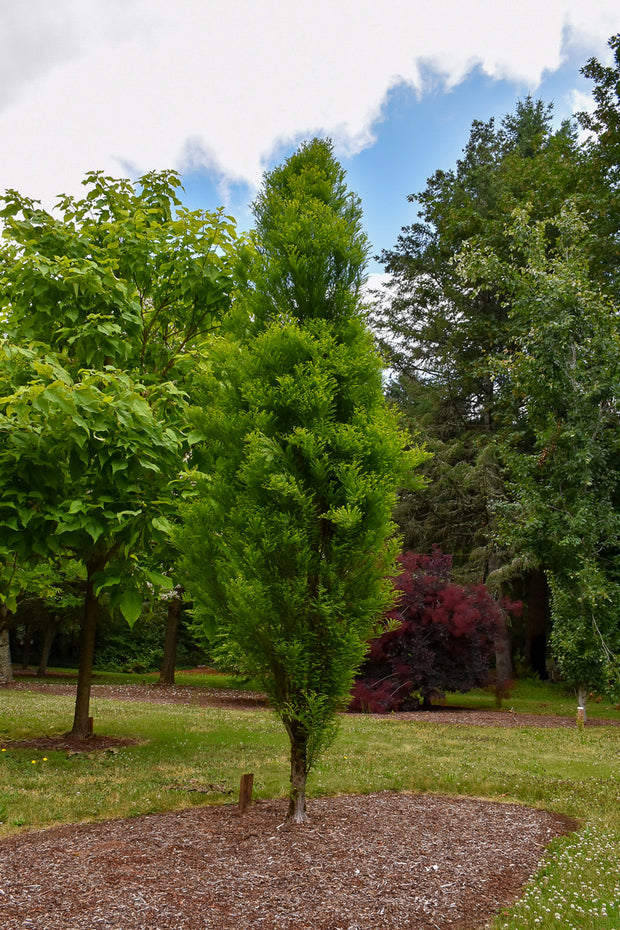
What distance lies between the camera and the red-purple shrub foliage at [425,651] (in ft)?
49.6

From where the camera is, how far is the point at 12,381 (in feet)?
21.0

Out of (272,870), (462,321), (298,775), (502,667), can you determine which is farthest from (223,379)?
(462,321)

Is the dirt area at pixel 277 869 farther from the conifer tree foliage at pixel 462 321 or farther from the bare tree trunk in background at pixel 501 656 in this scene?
the conifer tree foliage at pixel 462 321

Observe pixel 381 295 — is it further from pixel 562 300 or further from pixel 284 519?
pixel 284 519

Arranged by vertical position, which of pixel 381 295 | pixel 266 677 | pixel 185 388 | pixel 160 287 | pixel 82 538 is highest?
pixel 381 295

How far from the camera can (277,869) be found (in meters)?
4.27

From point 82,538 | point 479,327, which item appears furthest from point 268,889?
point 479,327

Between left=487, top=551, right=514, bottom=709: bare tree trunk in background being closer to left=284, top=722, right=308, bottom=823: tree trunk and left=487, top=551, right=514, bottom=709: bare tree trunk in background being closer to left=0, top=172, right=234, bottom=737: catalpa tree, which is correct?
left=0, top=172, right=234, bottom=737: catalpa tree

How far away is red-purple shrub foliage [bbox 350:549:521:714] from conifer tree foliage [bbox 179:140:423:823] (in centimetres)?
1013

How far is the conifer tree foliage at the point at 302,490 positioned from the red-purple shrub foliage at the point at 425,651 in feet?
33.2

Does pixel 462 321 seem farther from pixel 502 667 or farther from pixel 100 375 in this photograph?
pixel 100 375

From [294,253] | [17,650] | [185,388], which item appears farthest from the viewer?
[17,650]

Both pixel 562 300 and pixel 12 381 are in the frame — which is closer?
pixel 12 381

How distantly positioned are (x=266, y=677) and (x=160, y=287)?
5296 mm
